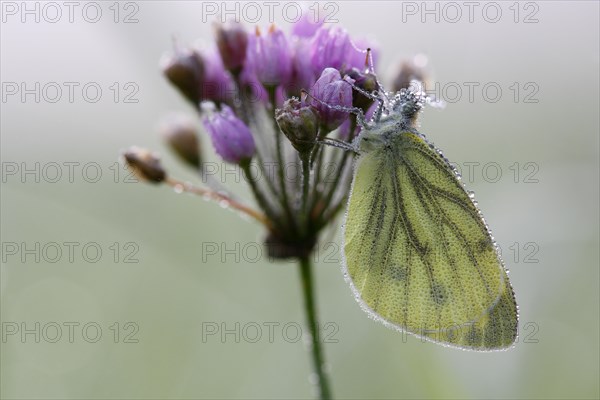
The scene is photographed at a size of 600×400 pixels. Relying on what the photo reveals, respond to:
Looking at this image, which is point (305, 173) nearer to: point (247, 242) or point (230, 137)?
point (230, 137)

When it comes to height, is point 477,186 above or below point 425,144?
above

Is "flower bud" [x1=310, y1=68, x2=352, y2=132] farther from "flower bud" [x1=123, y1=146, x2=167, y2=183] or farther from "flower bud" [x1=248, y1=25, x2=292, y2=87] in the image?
"flower bud" [x1=123, y1=146, x2=167, y2=183]

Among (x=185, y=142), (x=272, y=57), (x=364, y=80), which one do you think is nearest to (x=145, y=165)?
(x=185, y=142)

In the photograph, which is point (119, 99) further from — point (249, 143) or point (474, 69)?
point (249, 143)

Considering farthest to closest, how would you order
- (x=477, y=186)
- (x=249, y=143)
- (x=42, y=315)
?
(x=477, y=186)
(x=42, y=315)
(x=249, y=143)

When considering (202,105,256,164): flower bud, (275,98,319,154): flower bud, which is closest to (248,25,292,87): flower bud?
(202,105,256,164): flower bud

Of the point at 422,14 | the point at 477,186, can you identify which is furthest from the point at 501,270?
the point at 422,14

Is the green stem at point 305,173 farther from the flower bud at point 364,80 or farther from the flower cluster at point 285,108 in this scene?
the flower bud at point 364,80
